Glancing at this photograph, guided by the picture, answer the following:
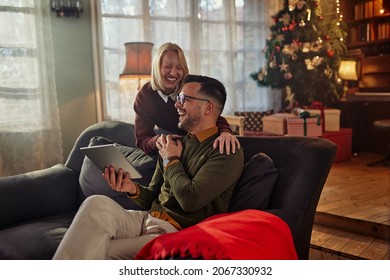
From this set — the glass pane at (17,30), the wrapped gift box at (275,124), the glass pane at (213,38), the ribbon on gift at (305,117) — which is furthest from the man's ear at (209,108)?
the ribbon on gift at (305,117)

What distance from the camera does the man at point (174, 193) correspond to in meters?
1.11

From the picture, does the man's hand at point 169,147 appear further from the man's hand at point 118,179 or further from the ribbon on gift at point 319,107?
the ribbon on gift at point 319,107

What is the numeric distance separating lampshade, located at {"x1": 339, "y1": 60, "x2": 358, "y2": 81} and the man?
10.7 feet

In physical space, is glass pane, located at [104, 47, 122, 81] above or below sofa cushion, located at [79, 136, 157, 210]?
above

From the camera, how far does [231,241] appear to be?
1.04m

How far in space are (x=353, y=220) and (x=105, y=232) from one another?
4.27 ft

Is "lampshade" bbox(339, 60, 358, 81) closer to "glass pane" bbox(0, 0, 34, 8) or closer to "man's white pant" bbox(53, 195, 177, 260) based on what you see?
"glass pane" bbox(0, 0, 34, 8)

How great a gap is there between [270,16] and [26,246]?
2.88m

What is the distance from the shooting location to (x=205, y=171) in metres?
1.26

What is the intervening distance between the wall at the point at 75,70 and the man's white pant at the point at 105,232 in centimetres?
162

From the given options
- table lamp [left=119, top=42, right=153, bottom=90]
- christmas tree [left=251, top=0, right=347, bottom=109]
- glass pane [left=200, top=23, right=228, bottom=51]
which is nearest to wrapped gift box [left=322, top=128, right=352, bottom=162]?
christmas tree [left=251, top=0, right=347, bottom=109]

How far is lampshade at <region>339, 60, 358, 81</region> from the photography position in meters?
4.27
